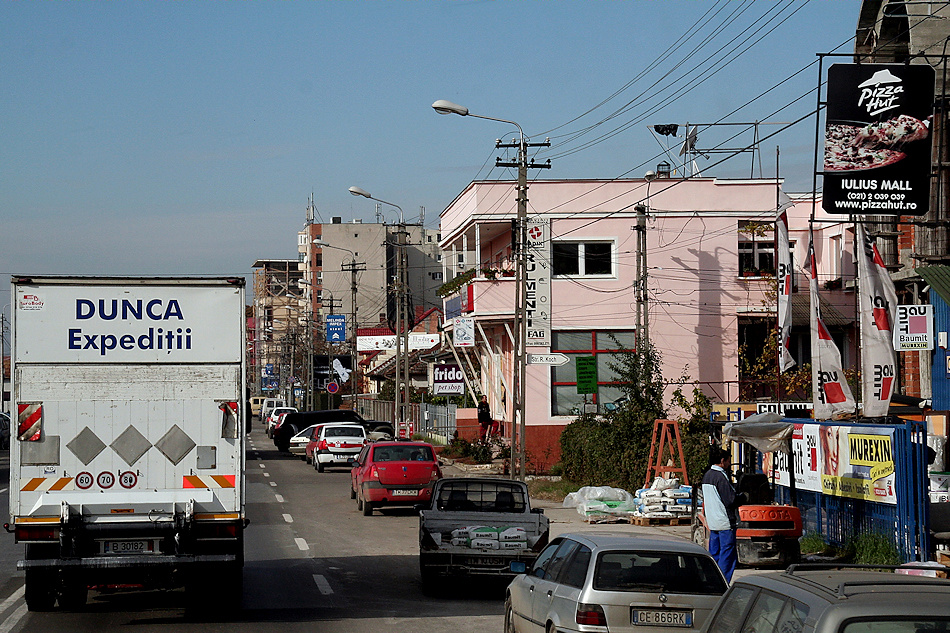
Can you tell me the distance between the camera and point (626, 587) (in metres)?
8.52

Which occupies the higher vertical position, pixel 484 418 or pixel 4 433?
pixel 484 418

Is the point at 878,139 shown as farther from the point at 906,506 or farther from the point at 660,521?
the point at 660,521

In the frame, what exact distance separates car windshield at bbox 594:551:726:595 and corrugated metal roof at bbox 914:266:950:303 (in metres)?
15.0

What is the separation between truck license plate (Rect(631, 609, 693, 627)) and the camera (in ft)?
27.5

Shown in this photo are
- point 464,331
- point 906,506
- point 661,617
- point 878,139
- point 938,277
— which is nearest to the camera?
point 661,617

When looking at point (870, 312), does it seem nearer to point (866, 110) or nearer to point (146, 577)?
point (866, 110)

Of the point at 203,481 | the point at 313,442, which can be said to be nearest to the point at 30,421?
the point at 203,481

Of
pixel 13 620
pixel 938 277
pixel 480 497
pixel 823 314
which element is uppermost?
pixel 938 277

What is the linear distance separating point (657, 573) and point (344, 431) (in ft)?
101

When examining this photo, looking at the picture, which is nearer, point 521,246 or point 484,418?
point 521,246

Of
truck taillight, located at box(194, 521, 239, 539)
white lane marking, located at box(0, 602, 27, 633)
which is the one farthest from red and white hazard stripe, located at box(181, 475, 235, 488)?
white lane marking, located at box(0, 602, 27, 633)

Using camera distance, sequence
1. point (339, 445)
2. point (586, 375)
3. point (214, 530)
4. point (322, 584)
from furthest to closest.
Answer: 1. point (339, 445)
2. point (586, 375)
3. point (322, 584)
4. point (214, 530)

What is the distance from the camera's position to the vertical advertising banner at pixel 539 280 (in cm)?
3384

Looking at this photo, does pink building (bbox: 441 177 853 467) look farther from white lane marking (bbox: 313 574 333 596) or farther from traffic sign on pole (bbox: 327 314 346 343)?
traffic sign on pole (bbox: 327 314 346 343)
